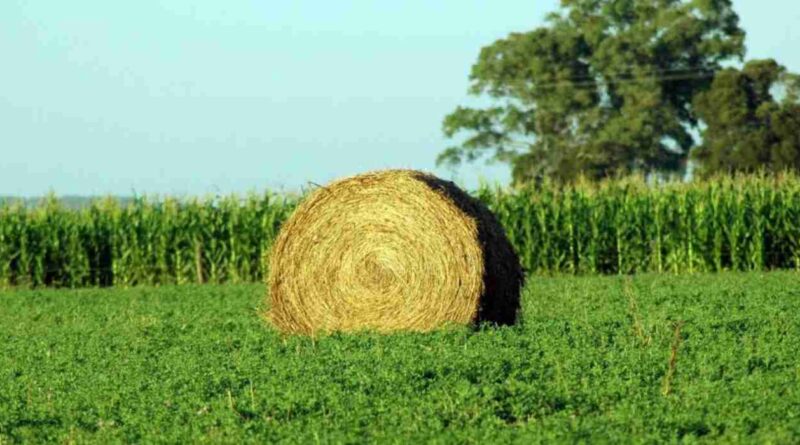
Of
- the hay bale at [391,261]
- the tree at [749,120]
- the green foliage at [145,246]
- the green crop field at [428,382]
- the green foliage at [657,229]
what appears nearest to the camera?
the green crop field at [428,382]

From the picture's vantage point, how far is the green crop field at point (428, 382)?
9641 mm

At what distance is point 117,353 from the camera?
14.6 meters

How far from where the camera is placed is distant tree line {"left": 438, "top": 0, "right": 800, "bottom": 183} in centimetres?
6575

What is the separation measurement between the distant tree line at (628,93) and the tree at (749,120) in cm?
6

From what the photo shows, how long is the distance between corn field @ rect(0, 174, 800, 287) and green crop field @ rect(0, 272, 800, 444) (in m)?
12.6

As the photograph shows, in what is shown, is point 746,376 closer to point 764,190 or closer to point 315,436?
point 315,436

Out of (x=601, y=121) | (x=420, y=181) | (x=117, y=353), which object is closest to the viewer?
(x=117, y=353)

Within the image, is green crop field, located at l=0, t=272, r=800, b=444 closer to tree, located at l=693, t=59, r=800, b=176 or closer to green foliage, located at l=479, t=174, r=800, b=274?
green foliage, located at l=479, t=174, r=800, b=274

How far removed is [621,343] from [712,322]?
2286 millimetres

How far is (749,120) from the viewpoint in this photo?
217 feet

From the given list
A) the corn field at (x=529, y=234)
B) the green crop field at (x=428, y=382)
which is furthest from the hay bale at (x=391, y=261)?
the corn field at (x=529, y=234)

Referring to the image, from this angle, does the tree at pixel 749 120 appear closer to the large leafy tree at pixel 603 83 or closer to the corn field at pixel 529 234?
the large leafy tree at pixel 603 83

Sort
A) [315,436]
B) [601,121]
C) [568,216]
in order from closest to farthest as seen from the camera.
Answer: [315,436]
[568,216]
[601,121]

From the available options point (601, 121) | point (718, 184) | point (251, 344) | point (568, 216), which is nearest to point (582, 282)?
point (568, 216)
